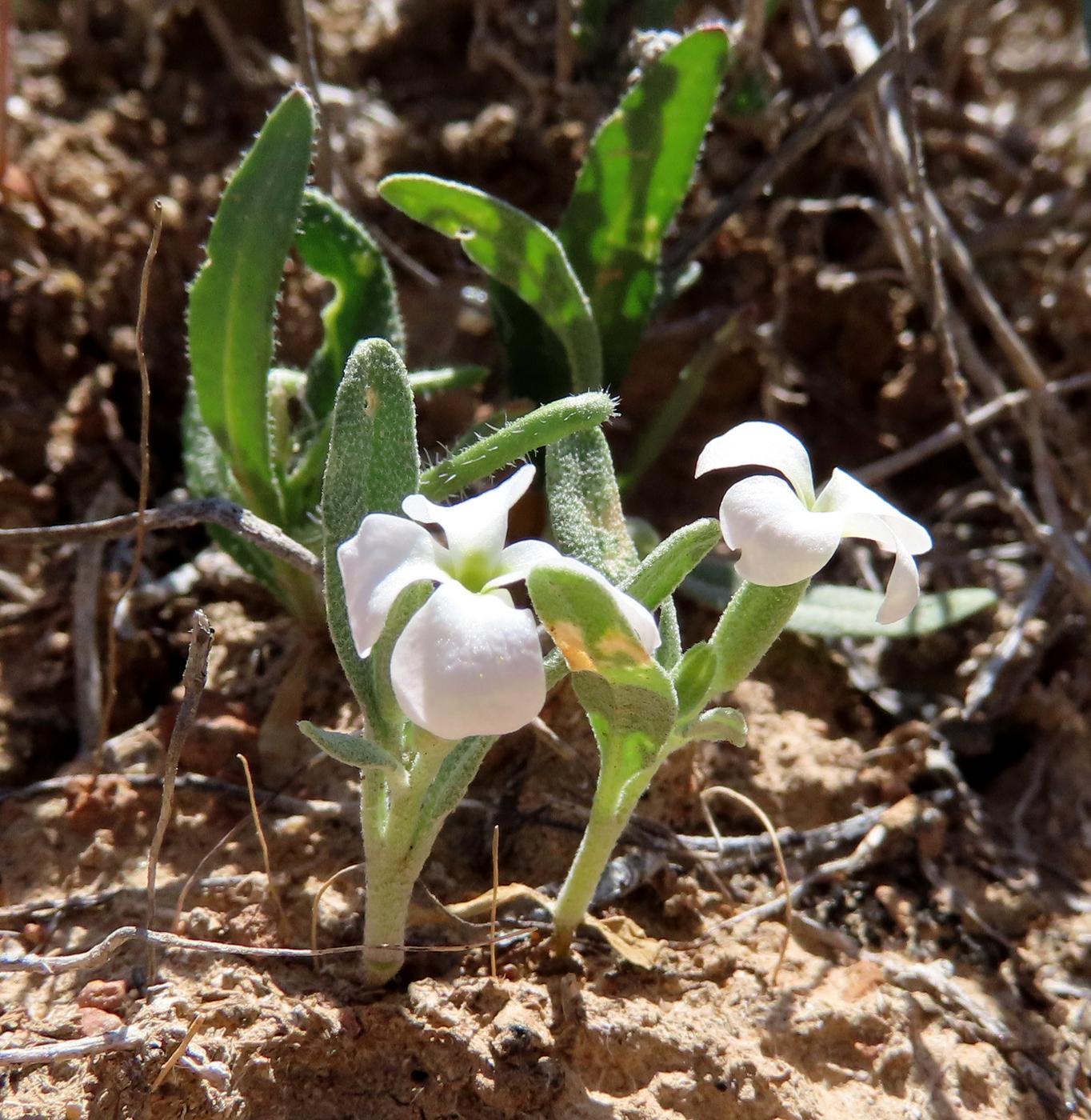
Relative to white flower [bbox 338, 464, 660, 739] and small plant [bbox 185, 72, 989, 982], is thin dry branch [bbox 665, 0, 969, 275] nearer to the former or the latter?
small plant [bbox 185, 72, 989, 982]

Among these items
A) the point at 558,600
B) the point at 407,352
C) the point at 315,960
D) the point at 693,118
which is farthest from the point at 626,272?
the point at 315,960

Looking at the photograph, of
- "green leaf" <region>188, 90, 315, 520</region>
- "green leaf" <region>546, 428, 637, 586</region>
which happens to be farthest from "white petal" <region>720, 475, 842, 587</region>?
"green leaf" <region>188, 90, 315, 520</region>

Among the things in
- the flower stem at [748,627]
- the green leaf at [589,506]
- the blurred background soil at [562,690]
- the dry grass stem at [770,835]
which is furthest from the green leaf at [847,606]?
the flower stem at [748,627]

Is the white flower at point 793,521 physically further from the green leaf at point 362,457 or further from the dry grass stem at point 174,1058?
the dry grass stem at point 174,1058

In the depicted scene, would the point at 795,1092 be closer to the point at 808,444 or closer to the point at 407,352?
the point at 808,444

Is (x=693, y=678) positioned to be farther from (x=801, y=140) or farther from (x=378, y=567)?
(x=801, y=140)

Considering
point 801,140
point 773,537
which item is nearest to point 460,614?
point 773,537
